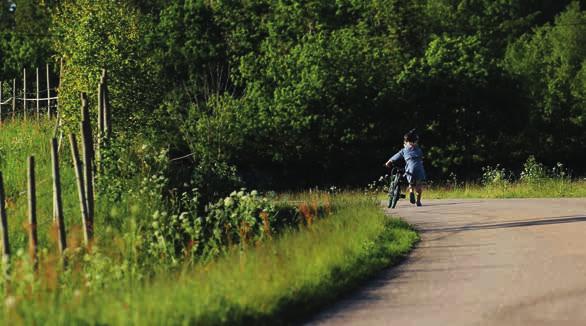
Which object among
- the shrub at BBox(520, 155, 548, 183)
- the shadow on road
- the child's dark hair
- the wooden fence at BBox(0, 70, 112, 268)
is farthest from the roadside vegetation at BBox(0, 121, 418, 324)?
the shrub at BBox(520, 155, 548, 183)

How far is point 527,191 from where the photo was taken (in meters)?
26.8

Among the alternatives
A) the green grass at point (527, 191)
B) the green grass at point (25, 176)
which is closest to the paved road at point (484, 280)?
the green grass at point (25, 176)

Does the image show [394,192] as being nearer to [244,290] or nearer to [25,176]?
[25,176]

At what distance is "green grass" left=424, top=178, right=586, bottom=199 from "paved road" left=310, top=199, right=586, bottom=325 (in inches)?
366

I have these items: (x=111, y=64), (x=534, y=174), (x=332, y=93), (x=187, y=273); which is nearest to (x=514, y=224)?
(x=187, y=273)

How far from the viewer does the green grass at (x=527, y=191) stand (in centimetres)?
2620

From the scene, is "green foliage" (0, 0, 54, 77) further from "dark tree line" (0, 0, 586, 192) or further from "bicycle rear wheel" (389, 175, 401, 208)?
"bicycle rear wheel" (389, 175, 401, 208)

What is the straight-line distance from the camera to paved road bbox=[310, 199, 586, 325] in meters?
8.44

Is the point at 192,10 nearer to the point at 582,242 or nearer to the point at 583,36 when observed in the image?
the point at 583,36

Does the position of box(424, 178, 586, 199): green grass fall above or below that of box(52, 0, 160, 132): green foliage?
below

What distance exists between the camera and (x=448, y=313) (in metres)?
8.54

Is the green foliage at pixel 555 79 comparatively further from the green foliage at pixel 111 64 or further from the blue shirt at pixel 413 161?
the blue shirt at pixel 413 161

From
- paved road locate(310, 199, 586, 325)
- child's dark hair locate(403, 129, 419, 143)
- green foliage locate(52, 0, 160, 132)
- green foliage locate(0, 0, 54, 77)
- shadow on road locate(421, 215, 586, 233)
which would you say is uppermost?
green foliage locate(0, 0, 54, 77)

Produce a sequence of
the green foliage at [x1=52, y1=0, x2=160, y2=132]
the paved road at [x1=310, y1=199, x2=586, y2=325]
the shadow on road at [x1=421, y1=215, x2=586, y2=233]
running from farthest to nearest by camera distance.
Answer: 1. the green foliage at [x1=52, y1=0, x2=160, y2=132]
2. the shadow on road at [x1=421, y1=215, x2=586, y2=233]
3. the paved road at [x1=310, y1=199, x2=586, y2=325]
